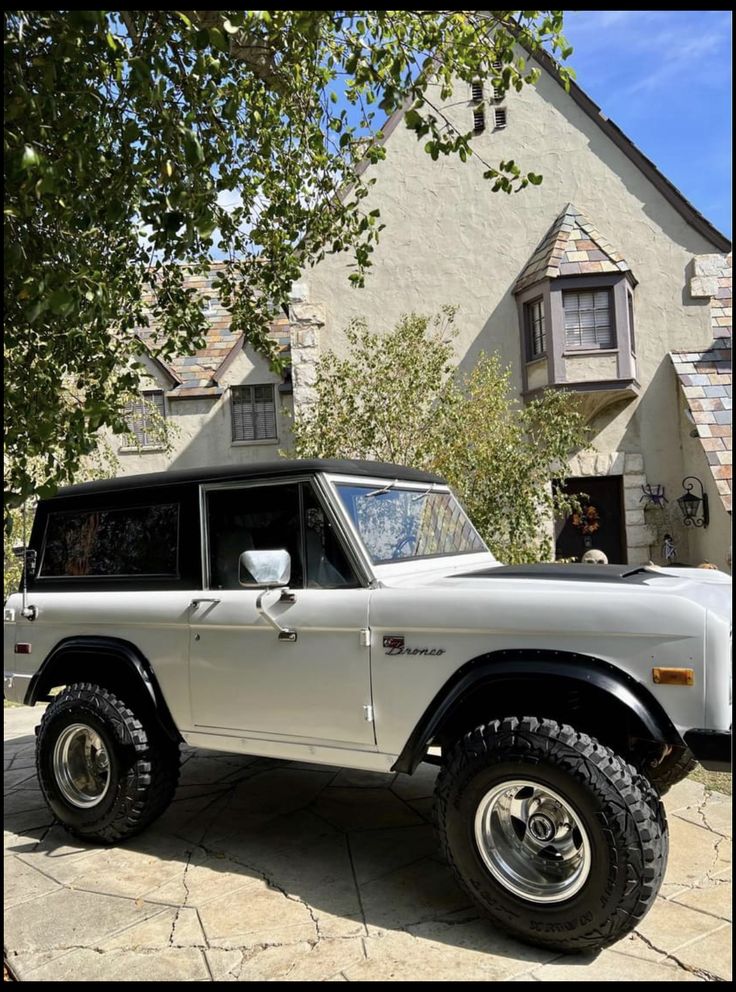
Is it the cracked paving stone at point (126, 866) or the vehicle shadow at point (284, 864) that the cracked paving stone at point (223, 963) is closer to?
the vehicle shadow at point (284, 864)

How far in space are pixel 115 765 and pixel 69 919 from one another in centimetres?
81

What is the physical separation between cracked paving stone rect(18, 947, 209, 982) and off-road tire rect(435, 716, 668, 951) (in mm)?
1113

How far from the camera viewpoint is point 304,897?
11.5 ft

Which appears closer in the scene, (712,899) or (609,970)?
(609,970)

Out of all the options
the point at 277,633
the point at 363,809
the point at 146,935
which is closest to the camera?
the point at 146,935

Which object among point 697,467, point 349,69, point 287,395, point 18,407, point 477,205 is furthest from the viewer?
point 287,395

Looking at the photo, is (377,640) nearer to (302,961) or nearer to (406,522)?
(406,522)

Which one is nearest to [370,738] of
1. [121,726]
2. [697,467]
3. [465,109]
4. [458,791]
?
[458,791]

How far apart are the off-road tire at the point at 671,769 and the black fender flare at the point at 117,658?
7.91 ft

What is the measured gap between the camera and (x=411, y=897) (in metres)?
3.46

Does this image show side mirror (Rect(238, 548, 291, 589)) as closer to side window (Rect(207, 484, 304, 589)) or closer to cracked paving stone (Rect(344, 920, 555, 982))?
side window (Rect(207, 484, 304, 589))

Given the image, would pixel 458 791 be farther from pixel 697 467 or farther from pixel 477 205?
pixel 477 205

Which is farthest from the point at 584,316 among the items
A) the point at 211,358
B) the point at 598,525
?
the point at 211,358

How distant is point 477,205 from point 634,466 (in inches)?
235
